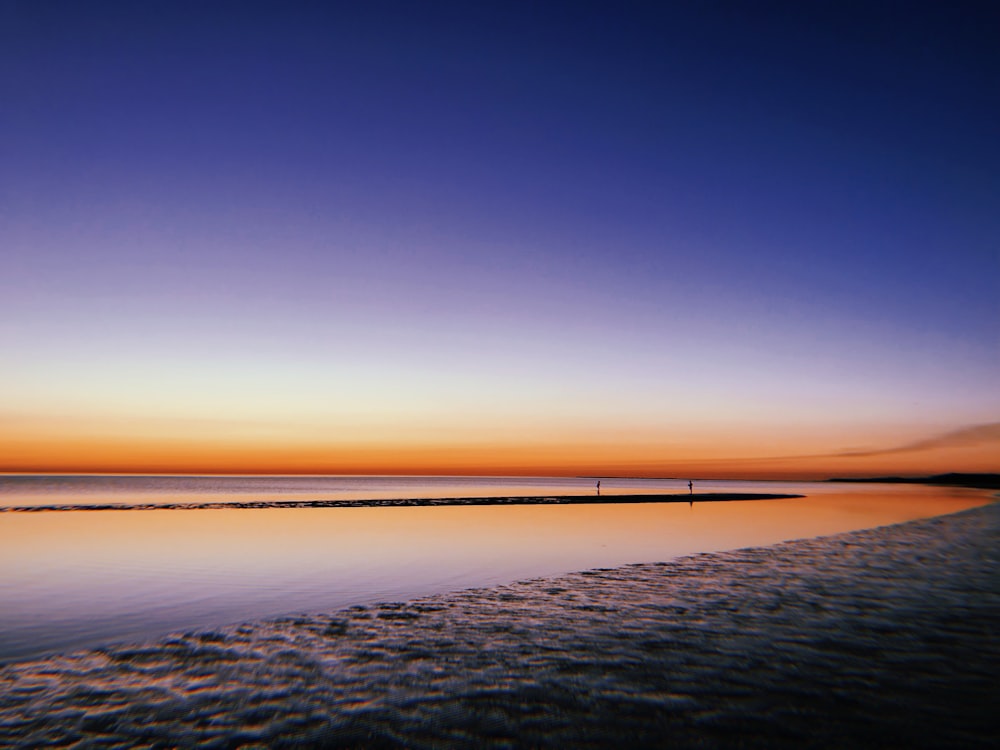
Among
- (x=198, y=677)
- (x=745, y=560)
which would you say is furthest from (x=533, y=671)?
(x=745, y=560)

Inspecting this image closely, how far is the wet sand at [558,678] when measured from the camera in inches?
265

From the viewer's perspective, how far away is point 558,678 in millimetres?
8609

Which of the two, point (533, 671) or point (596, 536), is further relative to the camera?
point (596, 536)

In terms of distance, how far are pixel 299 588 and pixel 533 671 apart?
10634 mm

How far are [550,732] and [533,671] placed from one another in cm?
234

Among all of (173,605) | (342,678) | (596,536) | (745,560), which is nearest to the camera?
(342,678)

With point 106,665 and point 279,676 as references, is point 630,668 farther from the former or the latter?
point 106,665

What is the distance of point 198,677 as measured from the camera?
8.89 metres

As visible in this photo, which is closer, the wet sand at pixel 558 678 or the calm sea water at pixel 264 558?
the wet sand at pixel 558 678

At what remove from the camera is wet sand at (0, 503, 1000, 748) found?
6727mm

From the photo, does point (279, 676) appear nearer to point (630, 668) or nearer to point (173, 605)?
point (630, 668)

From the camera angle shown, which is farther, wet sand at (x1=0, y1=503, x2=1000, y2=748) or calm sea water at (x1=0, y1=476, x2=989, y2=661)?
calm sea water at (x1=0, y1=476, x2=989, y2=661)

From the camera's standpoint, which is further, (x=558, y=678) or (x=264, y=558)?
(x=264, y=558)

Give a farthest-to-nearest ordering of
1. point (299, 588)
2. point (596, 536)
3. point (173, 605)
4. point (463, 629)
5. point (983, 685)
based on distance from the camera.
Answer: point (596, 536) → point (299, 588) → point (173, 605) → point (463, 629) → point (983, 685)
